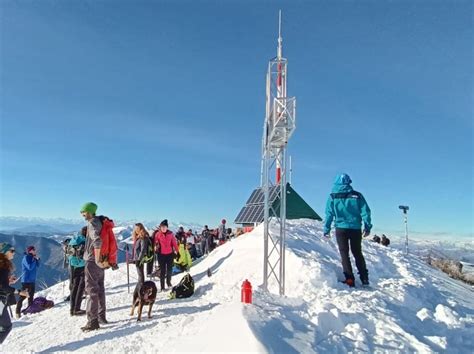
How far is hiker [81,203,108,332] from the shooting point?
22.0 ft

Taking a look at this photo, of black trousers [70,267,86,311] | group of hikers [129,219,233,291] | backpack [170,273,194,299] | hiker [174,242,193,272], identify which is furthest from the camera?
hiker [174,242,193,272]

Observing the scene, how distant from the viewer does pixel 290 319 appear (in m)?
5.91

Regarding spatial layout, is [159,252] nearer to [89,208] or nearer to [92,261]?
[92,261]

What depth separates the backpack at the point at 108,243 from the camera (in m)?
6.85

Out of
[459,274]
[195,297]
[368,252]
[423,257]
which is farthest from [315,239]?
[423,257]

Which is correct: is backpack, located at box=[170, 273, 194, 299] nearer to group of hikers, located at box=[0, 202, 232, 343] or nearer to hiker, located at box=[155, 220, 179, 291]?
group of hikers, located at box=[0, 202, 232, 343]

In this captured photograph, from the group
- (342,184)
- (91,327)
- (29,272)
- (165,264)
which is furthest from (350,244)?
(29,272)

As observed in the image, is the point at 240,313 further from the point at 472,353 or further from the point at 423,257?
the point at 423,257

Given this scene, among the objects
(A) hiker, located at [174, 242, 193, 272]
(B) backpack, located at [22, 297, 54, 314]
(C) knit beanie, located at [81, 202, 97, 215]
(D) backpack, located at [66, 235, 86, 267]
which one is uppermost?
(C) knit beanie, located at [81, 202, 97, 215]

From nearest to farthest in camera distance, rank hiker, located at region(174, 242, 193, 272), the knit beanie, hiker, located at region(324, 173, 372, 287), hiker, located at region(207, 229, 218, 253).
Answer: the knit beanie < hiker, located at region(324, 173, 372, 287) < hiker, located at region(174, 242, 193, 272) < hiker, located at region(207, 229, 218, 253)

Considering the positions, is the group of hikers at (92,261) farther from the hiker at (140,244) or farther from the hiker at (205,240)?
the hiker at (205,240)

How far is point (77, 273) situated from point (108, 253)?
2.26m

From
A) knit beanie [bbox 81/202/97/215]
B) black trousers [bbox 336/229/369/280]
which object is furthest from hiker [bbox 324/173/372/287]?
knit beanie [bbox 81/202/97/215]

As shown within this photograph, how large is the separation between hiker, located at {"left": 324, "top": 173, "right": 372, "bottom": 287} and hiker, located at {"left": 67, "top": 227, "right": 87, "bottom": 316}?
5.90 m
